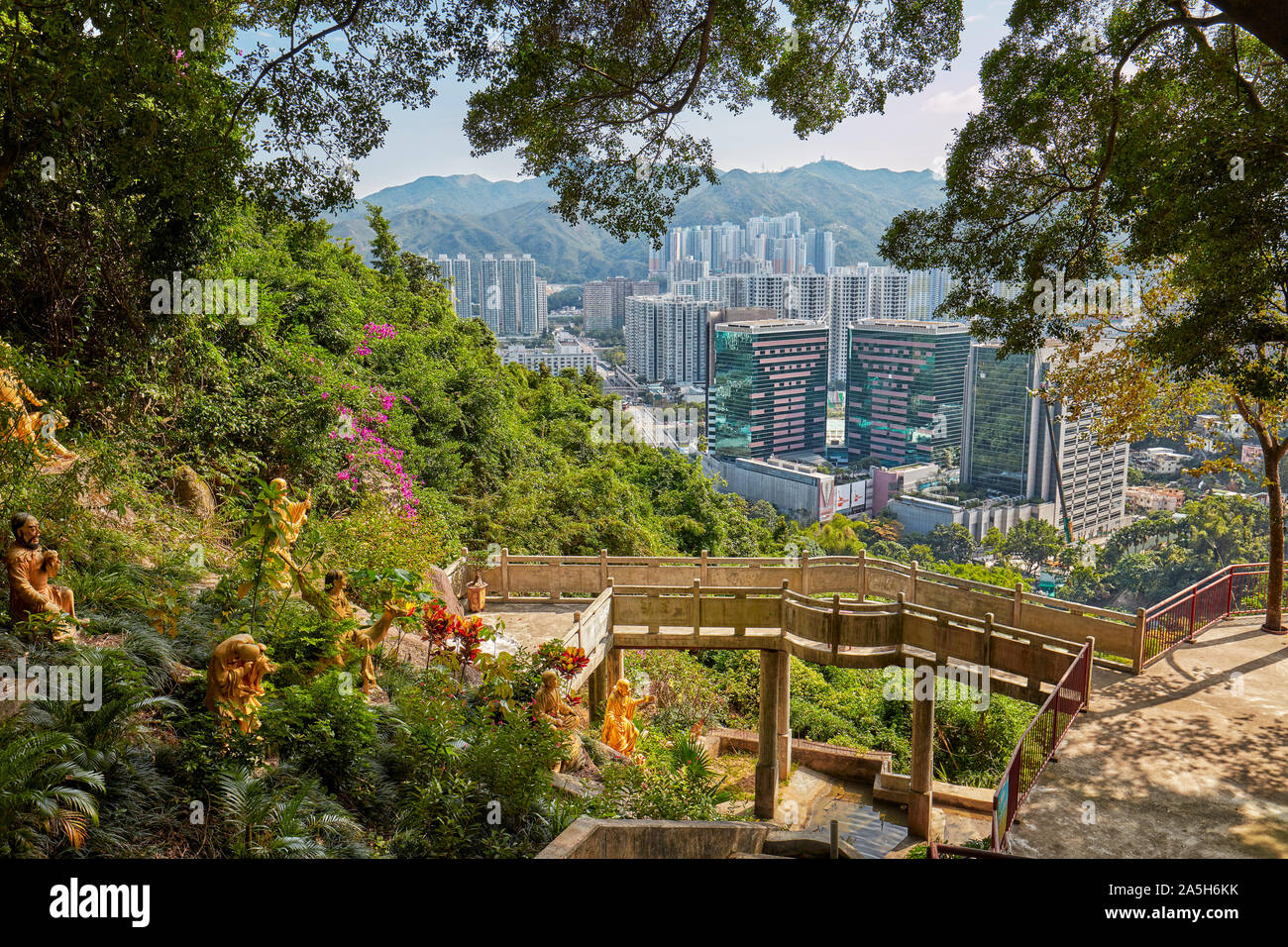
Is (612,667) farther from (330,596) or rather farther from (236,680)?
(236,680)

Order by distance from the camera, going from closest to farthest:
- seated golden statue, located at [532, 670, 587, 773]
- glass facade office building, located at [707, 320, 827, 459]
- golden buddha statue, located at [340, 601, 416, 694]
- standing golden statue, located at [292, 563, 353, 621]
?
1. golden buddha statue, located at [340, 601, 416, 694]
2. standing golden statue, located at [292, 563, 353, 621]
3. seated golden statue, located at [532, 670, 587, 773]
4. glass facade office building, located at [707, 320, 827, 459]

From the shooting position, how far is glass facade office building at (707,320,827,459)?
81875mm

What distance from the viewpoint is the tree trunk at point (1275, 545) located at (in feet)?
41.1

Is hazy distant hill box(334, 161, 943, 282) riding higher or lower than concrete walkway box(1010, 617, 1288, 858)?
higher

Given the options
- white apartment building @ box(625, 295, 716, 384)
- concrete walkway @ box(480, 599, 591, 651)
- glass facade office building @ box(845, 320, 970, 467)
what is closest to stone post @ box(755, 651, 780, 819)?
concrete walkway @ box(480, 599, 591, 651)

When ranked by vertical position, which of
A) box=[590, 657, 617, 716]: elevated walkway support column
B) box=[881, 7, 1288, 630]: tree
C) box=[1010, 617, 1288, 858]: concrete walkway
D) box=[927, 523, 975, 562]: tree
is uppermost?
box=[881, 7, 1288, 630]: tree

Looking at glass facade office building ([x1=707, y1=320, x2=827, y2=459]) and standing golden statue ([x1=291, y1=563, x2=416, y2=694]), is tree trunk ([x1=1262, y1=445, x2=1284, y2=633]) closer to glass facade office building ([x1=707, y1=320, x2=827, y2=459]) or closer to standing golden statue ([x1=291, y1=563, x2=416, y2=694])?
standing golden statue ([x1=291, y1=563, x2=416, y2=694])

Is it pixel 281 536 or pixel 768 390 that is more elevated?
pixel 768 390

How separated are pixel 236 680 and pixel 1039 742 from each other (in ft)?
24.3

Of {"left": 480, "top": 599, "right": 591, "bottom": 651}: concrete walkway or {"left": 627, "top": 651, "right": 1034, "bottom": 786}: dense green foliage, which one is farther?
{"left": 627, "top": 651, "right": 1034, "bottom": 786}: dense green foliage

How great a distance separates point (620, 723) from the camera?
445 inches

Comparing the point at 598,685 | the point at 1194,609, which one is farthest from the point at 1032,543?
the point at 598,685

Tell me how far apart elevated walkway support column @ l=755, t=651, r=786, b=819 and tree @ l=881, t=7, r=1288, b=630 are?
6122 mm
